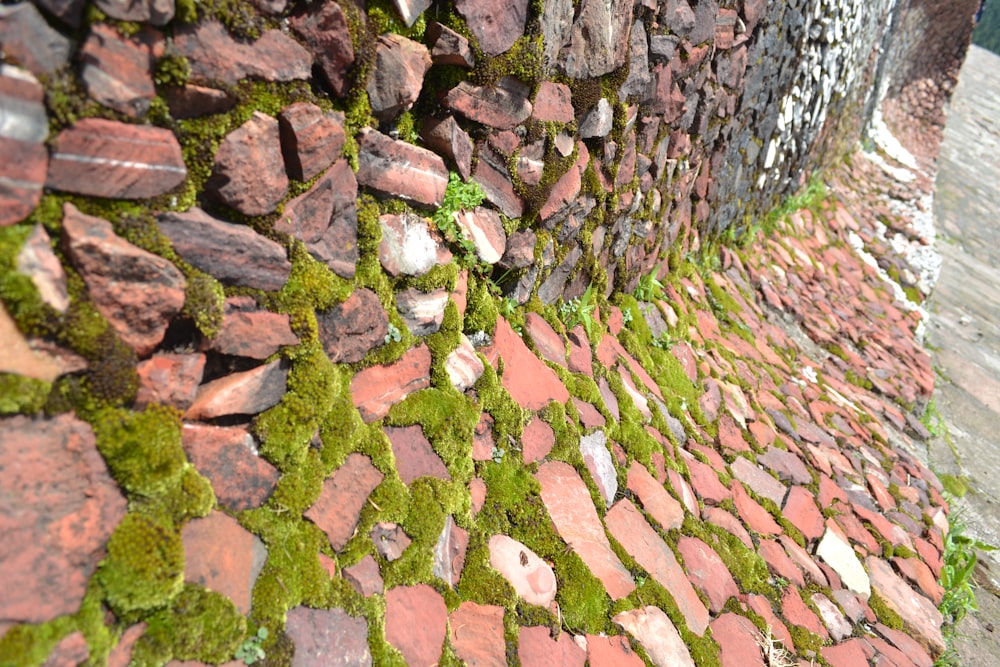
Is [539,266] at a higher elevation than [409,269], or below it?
below

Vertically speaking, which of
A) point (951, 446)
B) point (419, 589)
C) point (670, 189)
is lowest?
point (951, 446)

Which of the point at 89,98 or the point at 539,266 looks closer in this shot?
the point at 89,98

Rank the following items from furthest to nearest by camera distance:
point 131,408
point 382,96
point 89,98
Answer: point 382,96 < point 131,408 < point 89,98

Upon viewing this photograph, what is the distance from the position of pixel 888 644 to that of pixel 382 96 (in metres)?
3.55

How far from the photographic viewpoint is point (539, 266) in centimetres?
305

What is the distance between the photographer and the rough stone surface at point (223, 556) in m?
1.48

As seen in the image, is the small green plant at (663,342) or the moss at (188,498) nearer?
the moss at (188,498)

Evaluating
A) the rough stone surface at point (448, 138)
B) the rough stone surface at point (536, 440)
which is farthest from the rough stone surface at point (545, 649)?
the rough stone surface at point (448, 138)

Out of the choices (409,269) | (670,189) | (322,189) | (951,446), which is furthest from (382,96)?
(951,446)

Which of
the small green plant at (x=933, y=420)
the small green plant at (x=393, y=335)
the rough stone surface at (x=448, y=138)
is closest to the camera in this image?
the small green plant at (x=393, y=335)

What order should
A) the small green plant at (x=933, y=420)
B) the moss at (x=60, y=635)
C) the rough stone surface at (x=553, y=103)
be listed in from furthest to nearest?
the small green plant at (x=933, y=420), the rough stone surface at (x=553, y=103), the moss at (x=60, y=635)

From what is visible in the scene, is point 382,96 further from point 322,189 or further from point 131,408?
point 131,408

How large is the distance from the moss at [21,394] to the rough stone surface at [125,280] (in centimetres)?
19

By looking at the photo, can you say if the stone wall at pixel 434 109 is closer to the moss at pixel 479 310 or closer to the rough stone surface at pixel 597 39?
the rough stone surface at pixel 597 39
